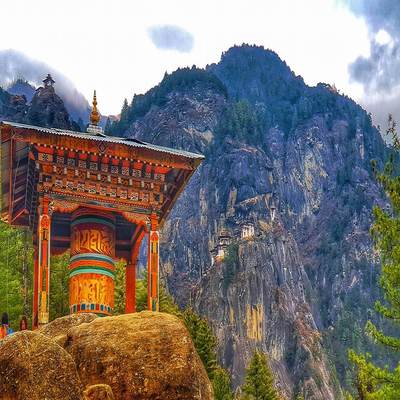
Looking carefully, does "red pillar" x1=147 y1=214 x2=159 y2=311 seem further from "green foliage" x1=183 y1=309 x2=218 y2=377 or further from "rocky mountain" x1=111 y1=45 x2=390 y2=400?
"rocky mountain" x1=111 y1=45 x2=390 y2=400

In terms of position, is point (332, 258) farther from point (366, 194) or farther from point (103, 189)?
point (103, 189)

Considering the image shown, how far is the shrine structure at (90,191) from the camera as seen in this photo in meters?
24.9

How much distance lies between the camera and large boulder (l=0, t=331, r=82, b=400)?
13.2 m

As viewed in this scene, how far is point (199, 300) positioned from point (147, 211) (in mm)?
101657

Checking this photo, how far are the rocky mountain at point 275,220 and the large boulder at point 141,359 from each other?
305ft

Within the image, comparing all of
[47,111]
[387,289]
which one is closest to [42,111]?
[47,111]

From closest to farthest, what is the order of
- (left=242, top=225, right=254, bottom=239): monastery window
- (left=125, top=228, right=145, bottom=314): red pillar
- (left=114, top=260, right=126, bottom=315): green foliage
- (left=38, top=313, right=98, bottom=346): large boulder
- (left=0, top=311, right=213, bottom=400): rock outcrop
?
(left=0, top=311, right=213, bottom=400): rock outcrop, (left=38, top=313, right=98, bottom=346): large boulder, (left=125, top=228, right=145, bottom=314): red pillar, (left=114, top=260, right=126, bottom=315): green foliage, (left=242, top=225, right=254, bottom=239): monastery window

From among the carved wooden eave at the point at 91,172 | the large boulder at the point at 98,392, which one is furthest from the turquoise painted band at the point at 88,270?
the large boulder at the point at 98,392

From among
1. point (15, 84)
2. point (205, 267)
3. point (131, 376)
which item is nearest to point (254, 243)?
point (205, 267)

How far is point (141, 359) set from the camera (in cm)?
1486

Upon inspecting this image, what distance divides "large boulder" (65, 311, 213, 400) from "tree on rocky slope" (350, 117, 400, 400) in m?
6.36

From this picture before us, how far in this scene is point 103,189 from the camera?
26031 mm

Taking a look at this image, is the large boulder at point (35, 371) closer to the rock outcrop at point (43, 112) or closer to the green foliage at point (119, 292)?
the green foliage at point (119, 292)

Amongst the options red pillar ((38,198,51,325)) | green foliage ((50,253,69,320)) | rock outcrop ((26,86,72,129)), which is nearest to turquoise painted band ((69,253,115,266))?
red pillar ((38,198,51,325))
